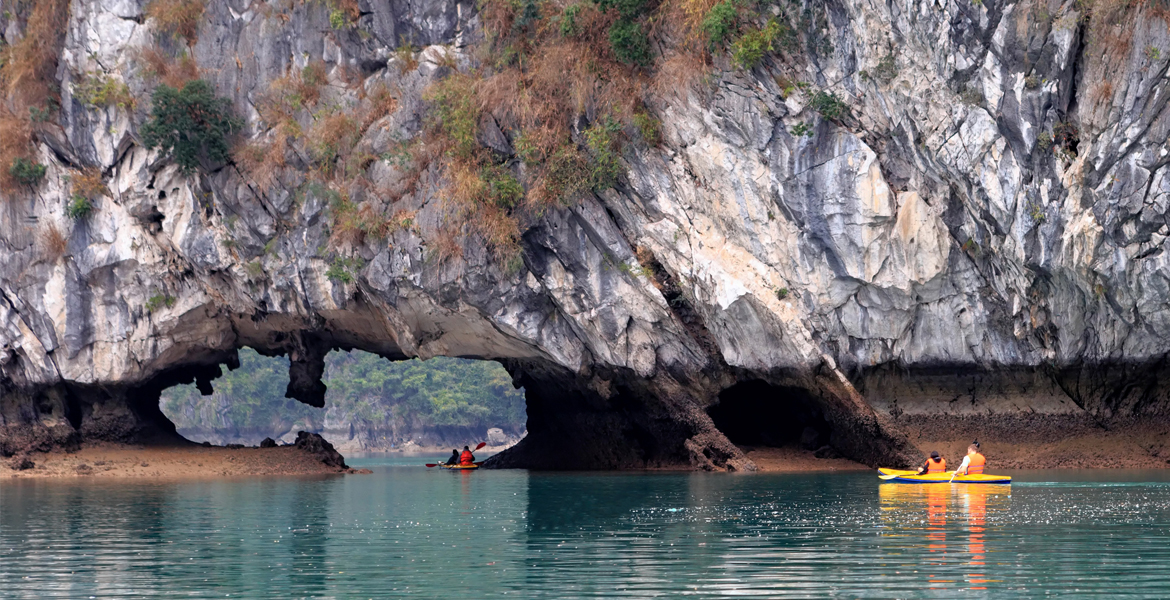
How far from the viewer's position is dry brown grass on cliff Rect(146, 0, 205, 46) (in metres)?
29.8

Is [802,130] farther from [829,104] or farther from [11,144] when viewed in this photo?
[11,144]

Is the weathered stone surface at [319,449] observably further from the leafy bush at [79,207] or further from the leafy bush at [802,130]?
the leafy bush at [802,130]

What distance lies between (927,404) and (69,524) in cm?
1830

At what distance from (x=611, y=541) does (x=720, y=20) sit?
13510 millimetres

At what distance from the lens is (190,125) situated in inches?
1108

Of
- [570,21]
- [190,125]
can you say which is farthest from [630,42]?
[190,125]

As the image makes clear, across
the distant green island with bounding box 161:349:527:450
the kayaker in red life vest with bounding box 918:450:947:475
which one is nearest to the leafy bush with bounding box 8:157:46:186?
the kayaker in red life vest with bounding box 918:450:947:475

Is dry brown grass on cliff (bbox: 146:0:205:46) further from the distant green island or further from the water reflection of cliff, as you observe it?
the distant green island

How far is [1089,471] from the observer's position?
81.7 feet

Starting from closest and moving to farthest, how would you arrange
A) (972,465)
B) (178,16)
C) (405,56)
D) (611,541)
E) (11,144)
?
(611,541)
(972,465)
(405,56)
(178,16)
(11,144)

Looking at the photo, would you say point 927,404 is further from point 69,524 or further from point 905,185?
point 69,524

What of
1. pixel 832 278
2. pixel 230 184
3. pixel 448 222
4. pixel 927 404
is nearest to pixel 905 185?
pixel 832 278

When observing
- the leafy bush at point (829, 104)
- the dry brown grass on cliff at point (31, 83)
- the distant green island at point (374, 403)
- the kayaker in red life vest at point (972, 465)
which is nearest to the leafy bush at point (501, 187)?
the leafy bush at point (829, 104)

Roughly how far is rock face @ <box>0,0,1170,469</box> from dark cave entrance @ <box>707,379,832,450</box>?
97 mm
